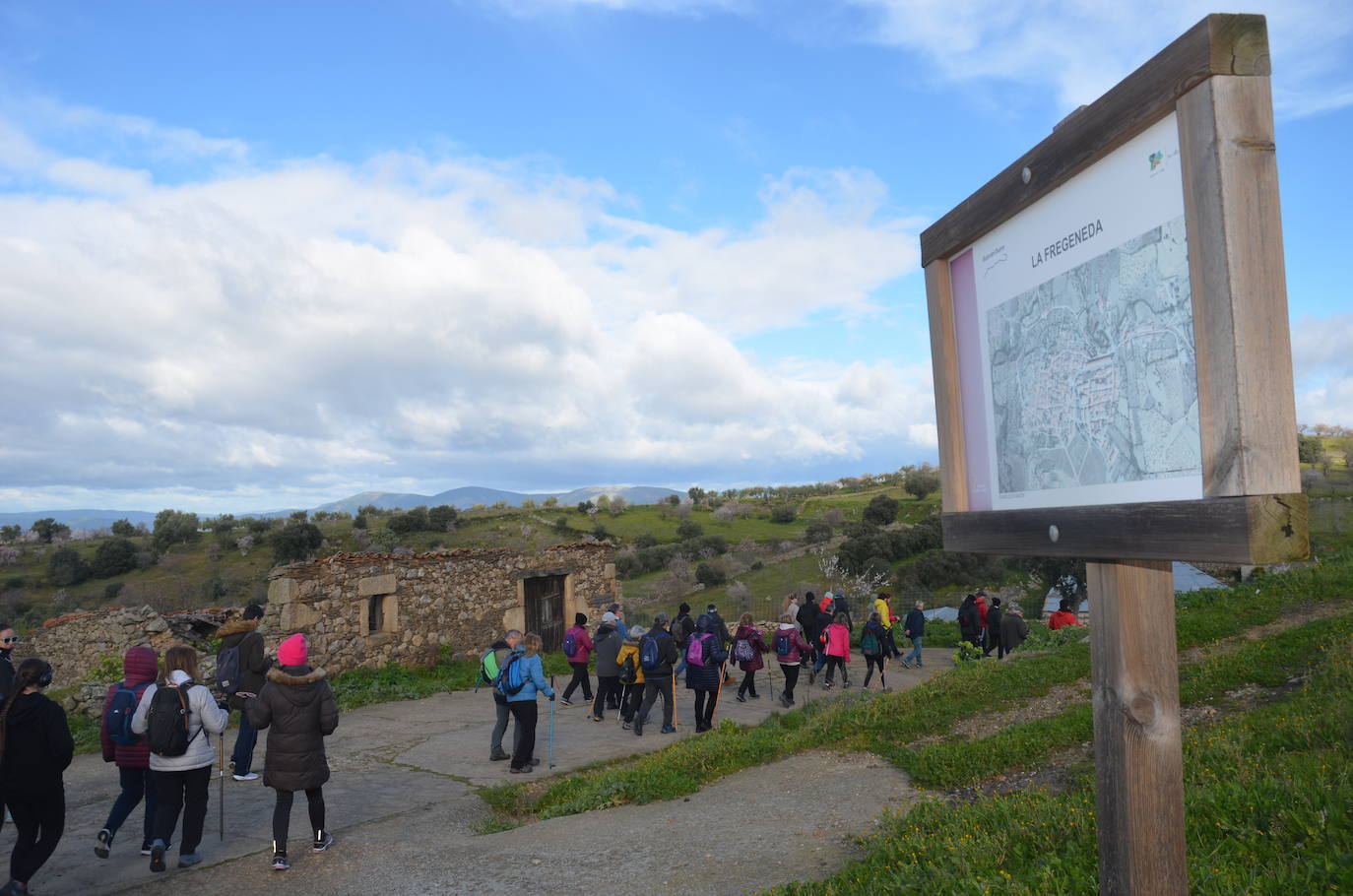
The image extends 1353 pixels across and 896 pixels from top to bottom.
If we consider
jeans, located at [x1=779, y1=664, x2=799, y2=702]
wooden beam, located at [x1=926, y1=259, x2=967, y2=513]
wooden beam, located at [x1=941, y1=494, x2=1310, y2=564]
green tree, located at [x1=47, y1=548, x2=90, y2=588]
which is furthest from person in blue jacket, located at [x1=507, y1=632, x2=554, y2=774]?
green tree, located at [x1=47, y1=548, x2=90, y2=588]

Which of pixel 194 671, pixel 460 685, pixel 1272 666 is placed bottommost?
pixel 460 685

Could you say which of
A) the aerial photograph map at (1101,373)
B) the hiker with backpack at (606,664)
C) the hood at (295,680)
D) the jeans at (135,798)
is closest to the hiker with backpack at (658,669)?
the hiker with backpack at (606,664)

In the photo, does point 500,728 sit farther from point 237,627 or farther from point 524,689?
point 237,627

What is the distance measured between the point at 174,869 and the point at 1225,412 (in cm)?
721

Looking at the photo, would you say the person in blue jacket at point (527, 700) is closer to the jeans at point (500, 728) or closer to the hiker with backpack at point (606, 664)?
the jeans at point (500, 728)

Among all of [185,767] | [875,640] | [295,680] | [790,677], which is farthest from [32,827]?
[875,640]

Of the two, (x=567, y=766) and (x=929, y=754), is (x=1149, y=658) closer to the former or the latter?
(x=929, y=754)

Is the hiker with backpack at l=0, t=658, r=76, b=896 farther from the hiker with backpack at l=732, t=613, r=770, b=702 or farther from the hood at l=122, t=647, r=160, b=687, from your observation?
the hiker with backpack at l=732, t=613, r=770, b=702

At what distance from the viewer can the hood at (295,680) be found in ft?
20.1

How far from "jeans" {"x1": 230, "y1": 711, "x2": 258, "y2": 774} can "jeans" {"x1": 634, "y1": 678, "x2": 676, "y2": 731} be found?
444 cm

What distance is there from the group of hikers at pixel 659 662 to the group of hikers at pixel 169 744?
2.63 meters

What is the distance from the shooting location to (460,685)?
14.4 meters

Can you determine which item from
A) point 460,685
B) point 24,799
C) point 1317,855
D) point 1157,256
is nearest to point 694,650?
point 460,685

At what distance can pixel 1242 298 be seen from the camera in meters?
2.11
